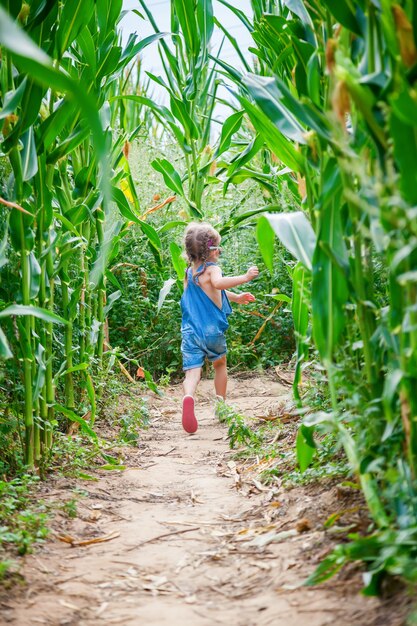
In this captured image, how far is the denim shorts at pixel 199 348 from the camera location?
14.0 feet

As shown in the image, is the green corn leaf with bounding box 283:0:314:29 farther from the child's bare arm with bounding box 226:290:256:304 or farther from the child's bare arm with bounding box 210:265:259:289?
the child's bare arm with bounding box 226:290:256:304

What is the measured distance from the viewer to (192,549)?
1955mm

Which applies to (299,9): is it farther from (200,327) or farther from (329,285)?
(200,327)

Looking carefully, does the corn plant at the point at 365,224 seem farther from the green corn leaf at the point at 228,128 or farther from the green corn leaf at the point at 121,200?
the green corn leaf at the point at 228,128

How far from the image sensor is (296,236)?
173cm

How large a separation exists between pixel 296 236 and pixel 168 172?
291cm

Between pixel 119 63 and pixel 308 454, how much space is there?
2.02 m

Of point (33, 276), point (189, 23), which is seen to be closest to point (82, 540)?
point (33, 276)

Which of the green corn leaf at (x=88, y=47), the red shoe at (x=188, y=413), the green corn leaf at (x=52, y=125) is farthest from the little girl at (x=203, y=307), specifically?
the green corn leaf at (x=52, y=125)

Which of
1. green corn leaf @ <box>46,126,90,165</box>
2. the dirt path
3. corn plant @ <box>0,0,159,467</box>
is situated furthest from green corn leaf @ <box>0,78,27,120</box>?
the dirt path

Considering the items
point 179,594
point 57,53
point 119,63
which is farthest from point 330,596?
point 119,63

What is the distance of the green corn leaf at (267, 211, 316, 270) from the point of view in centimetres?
171

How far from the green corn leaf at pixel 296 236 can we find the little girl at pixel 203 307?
2.45m

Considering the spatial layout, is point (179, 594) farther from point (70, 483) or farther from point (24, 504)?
point (70, 483)
